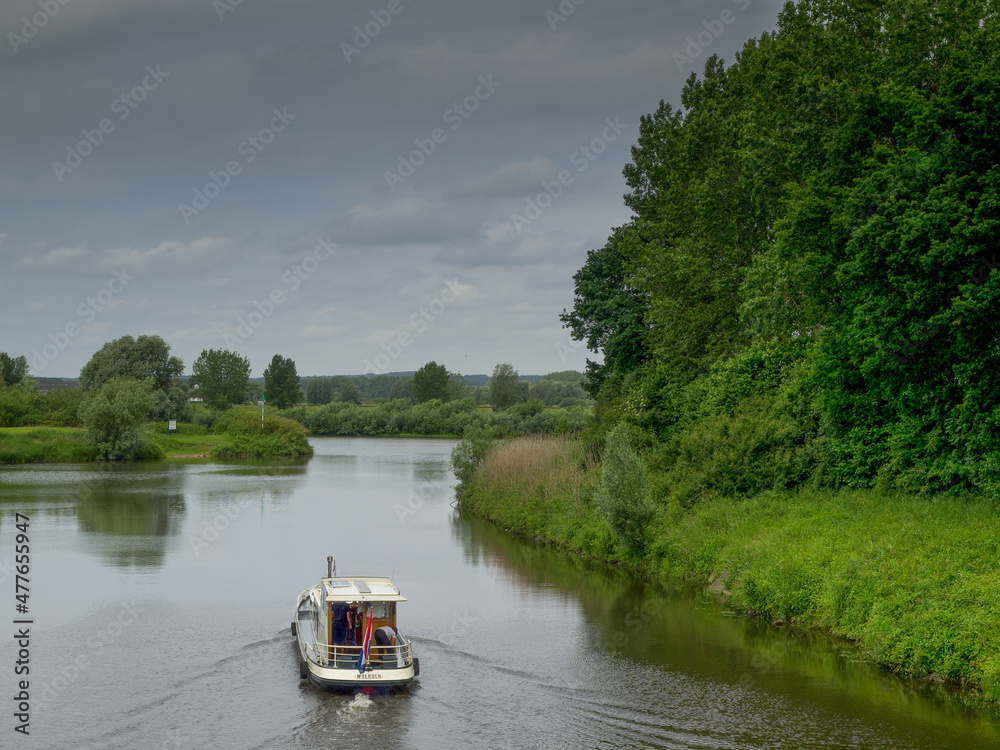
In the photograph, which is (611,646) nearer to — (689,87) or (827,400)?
(827,400)

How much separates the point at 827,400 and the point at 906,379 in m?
3.04

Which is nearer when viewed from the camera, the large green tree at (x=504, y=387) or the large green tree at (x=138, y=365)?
the large green tree at (x=138, y=365)

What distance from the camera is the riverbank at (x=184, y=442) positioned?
249 ft

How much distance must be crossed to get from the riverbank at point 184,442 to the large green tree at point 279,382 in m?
44.9

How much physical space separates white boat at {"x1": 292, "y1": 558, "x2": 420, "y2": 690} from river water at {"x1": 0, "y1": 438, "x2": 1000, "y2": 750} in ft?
1.26

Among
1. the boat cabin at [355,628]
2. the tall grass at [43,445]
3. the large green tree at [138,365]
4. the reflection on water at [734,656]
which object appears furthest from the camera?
the large green tree at [138,365]

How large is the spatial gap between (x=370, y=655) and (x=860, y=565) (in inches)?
436

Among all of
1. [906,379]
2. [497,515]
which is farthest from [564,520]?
[906,379]

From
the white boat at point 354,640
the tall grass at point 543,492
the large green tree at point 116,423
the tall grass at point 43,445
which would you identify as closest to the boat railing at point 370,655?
the white boat at point 354,640

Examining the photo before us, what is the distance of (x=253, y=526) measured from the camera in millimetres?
39688

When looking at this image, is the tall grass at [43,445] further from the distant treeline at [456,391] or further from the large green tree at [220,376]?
the distant treeline at [456,391]

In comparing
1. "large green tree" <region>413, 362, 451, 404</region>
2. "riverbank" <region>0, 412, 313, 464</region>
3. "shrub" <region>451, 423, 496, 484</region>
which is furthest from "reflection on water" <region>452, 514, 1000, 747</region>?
"large green tree" <region>413, 362, 451, 404</region>

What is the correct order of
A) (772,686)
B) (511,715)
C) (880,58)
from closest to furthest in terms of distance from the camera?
1. (511,715)
2. (772,686)
3. (880,58)

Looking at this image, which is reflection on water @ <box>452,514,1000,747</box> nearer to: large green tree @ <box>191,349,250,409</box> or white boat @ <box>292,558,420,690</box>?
white boat @ <box>292,558,420,690</box>
